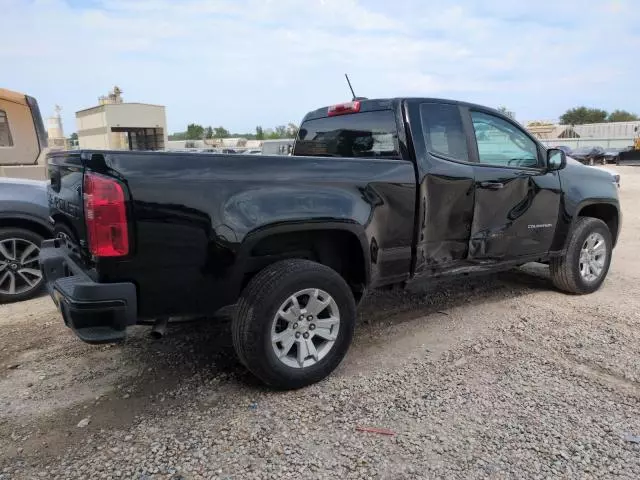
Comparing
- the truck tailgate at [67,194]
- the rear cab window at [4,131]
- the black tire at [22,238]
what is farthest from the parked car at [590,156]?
the truck tailgate at [67,194]

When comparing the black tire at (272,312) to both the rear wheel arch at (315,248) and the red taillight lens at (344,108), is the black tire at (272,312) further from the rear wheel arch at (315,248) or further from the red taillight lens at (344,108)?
the red taillight lens at (344,108)

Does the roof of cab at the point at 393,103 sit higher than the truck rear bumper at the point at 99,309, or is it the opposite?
the roof of cab at the point at 393,103

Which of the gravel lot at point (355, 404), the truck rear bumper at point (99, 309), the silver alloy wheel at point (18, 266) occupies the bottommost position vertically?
the gravel lot at point (355, 404)

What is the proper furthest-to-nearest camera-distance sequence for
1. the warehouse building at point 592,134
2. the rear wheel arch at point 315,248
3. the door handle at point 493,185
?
the warehouse building at point 592,134 < the door handle at point 493,185 < the rear wheel arch at point 315,248

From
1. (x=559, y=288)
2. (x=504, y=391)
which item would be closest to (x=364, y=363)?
(x=504, y=391)

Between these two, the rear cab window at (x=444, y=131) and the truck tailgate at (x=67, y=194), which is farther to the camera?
the rear cab window at (x=444, y=131)

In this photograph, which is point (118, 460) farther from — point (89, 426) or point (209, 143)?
point (209, 143)

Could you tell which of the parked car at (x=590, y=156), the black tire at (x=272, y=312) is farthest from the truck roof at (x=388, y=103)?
the parked car at (x=590, y=156)

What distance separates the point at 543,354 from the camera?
391cm

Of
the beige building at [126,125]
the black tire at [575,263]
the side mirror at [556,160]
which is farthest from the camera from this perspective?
the beige building at [126,125]

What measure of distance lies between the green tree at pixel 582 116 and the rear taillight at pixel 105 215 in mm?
96282

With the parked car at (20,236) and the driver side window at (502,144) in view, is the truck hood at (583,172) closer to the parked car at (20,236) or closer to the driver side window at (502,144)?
the driver side window at (502,144)

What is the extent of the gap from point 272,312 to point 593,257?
156 inches

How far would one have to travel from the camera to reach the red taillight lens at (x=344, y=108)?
438 centimetres
